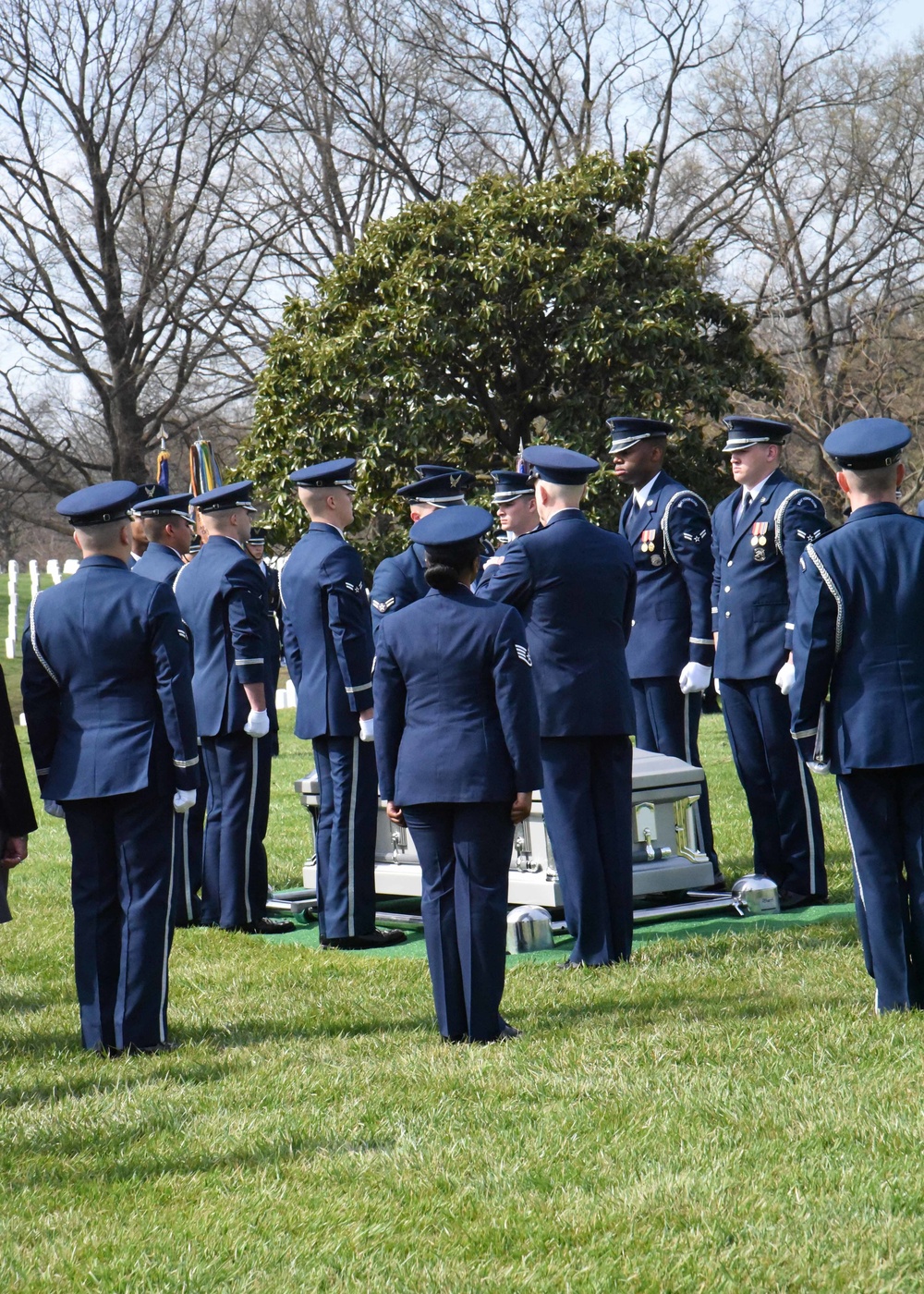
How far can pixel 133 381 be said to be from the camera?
98.8 feet

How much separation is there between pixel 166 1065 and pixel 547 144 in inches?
1251

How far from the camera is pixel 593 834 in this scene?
21.2 ft

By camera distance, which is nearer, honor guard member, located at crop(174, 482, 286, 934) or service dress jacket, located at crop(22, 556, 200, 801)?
service dress jacket, located at crop(22, 556, 200, 801)

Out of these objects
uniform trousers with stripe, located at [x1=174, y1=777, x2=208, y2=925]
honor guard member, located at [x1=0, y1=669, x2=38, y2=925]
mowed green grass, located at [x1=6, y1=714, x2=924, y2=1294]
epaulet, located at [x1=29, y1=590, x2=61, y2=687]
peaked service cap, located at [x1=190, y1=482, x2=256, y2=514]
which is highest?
peaked service cap, located at [x1=190, y1=482, x2=256, y2=514]

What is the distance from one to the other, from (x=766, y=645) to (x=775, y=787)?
0.70 meters

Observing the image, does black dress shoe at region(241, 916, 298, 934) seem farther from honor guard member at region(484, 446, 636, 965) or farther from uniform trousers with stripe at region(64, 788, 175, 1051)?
uniform trousers with stripe at region(64, 788, 175, 1051)

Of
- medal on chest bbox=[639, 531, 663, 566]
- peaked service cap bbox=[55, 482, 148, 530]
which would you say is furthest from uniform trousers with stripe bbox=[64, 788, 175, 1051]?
medal on chest bbox=[639, 531, 663, 566]

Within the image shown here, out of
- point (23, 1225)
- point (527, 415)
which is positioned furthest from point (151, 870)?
point (527, 415)

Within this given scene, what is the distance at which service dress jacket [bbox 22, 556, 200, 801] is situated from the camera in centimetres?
538

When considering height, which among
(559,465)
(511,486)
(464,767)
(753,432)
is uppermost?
(753,432)

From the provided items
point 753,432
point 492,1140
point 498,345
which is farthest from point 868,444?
point 498,345

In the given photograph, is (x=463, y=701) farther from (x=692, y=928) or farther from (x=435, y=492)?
(x=692, y=928)

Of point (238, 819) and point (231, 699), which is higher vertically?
point (231, 699)

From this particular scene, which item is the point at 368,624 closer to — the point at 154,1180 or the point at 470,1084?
the point at 470,1084
